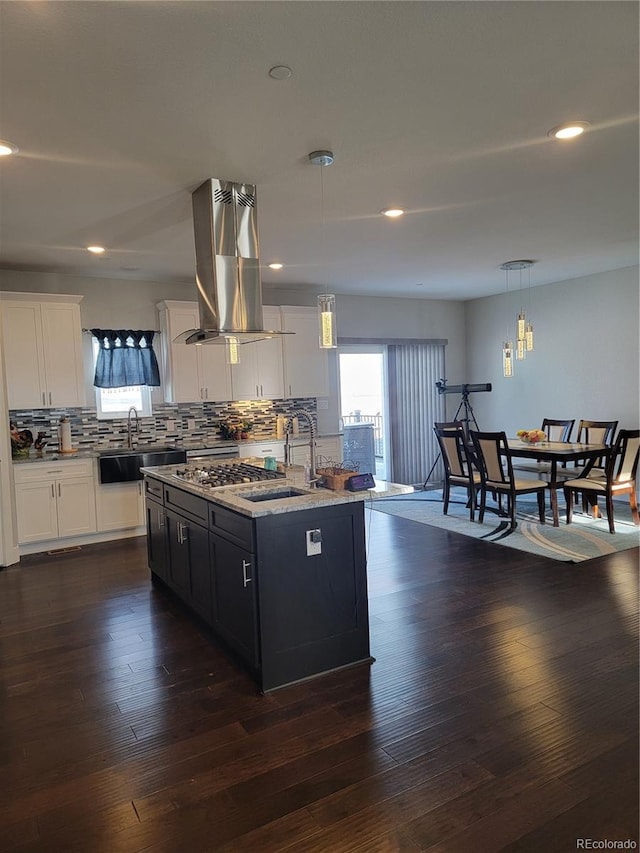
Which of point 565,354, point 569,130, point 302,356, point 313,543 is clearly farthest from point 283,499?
point 565,354

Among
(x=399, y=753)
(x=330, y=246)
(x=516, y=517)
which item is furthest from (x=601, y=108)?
(x=516, y=517)

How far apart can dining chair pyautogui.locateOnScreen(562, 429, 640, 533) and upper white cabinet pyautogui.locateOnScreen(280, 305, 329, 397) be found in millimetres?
3151

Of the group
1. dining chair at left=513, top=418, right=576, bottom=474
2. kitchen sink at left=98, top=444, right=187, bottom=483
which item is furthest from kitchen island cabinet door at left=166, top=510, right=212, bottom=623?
dining chair at left=513, top=418, right=576, bottom=474

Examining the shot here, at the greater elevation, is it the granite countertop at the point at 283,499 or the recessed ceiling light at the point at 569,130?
the recessed ceiling light at the point at 569,130

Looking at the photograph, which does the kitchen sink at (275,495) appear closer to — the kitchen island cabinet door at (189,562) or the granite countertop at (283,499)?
the granite countertop at (283,499)

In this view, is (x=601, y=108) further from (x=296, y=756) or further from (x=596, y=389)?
(x=596, y=389)

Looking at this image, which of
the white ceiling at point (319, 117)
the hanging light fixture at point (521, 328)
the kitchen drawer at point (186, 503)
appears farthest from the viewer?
the hanging light fixture at point (521, 328)

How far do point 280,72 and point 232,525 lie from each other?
2098 millimetres

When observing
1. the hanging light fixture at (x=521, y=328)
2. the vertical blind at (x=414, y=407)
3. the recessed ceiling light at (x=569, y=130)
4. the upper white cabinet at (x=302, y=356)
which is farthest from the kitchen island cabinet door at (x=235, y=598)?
the vertical blind at (x=414, y=407)

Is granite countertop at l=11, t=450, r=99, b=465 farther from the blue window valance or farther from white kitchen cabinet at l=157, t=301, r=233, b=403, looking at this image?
white kitchen cabinet at l=157, t=301, r=233, b=403

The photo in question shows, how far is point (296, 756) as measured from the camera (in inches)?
91.4

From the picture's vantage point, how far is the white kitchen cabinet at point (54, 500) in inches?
Answer: 208

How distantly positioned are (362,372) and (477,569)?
4.21 meters

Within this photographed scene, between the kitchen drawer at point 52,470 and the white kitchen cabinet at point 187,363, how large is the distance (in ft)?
3.97
